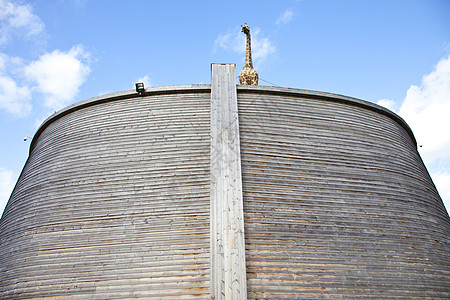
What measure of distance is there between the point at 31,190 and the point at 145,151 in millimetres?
3915

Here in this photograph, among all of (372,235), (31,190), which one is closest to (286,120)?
(372,235)

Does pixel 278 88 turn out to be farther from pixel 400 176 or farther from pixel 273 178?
pixel 400 176

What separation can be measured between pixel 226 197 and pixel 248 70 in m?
10.5

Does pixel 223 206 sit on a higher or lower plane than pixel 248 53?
lower

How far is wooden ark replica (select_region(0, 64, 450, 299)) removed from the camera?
716 cm

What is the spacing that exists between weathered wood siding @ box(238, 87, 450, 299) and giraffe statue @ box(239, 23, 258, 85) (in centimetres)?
652

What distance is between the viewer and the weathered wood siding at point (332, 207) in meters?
7.30

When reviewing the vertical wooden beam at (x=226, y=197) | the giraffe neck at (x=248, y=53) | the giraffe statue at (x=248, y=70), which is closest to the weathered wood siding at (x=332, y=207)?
the vertical wooden beam at (x=226, y=197)

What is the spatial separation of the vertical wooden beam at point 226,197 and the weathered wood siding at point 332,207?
0.91 ft

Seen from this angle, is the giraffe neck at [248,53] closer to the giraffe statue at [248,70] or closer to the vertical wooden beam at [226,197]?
the giraffe statue at [248,70]

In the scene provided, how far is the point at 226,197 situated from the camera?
7691mm

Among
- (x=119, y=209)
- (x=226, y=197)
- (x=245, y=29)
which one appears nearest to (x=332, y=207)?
(x=226, y=197)

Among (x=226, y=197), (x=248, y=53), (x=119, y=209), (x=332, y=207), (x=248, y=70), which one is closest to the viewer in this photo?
(x=226, y=197)

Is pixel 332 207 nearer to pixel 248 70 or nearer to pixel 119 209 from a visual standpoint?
pixel 119 209
